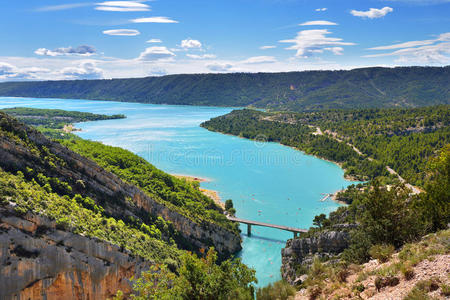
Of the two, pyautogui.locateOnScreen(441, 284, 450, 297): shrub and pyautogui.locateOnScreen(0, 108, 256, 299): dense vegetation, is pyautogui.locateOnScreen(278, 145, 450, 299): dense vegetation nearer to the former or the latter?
pyautogui.locateOnScreen(441, 284, 450, 297): shrub

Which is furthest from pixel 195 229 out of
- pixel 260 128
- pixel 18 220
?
pixel 260 128

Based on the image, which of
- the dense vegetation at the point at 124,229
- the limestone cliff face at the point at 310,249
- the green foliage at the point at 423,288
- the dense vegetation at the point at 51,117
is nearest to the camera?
the green foliage at the point at 423,288

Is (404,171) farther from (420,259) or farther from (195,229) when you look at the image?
(420,259)

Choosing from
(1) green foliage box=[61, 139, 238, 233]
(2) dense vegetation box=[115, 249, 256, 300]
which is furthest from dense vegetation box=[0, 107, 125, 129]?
(2) dense vegetation box=[115, 249, 256, 300]

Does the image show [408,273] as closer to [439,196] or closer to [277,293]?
[277,293]

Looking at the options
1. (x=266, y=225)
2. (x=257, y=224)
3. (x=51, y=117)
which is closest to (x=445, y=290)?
(x=266, y=225)

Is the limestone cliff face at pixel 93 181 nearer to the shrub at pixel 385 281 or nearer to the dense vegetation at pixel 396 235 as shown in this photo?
the dense vegetation at pixel 396 235

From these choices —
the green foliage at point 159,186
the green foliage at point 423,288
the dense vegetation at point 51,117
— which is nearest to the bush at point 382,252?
the green foliage at point 423,288
